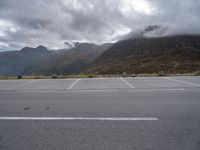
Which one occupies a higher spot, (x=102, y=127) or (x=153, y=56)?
(x=153, y=56)

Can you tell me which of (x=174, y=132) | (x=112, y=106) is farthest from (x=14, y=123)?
(x=174, y=132)

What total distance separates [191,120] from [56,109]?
13.4 ft

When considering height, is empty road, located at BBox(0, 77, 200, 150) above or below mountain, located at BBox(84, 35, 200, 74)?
below

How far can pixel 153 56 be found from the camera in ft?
393

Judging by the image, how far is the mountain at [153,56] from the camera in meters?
90.2

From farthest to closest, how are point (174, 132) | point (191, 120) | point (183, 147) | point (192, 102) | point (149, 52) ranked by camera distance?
point (149, 52) → point (192, 102) → point (191, 120) → point (174, 132) → point (183, 147)

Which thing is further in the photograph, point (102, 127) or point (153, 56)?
point (153, 56)

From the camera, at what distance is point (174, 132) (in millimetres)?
3502

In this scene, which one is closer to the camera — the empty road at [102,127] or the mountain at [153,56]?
the empty road at [102,127]

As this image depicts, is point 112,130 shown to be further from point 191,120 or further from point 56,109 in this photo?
point 56,109

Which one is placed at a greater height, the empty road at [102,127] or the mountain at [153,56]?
the mountain at [153,56]

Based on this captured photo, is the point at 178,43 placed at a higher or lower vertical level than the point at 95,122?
higher

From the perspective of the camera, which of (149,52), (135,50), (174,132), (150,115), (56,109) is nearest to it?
(174,132)

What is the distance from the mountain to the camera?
90188 mm
